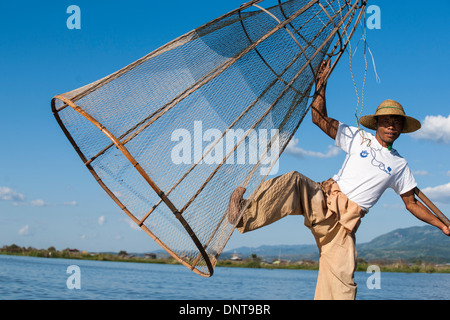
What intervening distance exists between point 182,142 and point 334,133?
155 cm

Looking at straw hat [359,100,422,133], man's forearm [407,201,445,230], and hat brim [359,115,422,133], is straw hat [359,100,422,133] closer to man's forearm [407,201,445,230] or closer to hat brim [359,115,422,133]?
hat brim [359,115,422,133]

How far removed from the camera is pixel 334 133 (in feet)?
15.8

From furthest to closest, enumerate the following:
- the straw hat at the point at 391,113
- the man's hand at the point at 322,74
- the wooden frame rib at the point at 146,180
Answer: the man's hand at the point at 322,74
the straw hat at the point at 391,113
the wooden frame rib at the point at 146,180

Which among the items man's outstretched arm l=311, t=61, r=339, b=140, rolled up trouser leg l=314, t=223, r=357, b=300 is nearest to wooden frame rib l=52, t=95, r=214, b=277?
rolled up trouser leg l=314, t=223, r=357, b=300

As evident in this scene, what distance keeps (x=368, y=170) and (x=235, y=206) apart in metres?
1.38

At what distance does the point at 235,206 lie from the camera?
4.08 m

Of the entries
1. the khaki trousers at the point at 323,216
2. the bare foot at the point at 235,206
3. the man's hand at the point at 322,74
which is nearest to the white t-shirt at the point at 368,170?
the khaki trousers at the point at 323,216

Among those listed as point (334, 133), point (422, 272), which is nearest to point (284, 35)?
point (334, 133)

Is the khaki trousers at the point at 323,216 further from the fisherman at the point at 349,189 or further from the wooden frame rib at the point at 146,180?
the wooden frame rib at the point at 146,180

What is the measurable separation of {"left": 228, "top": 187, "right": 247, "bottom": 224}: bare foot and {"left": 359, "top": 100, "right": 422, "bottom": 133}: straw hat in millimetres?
1602

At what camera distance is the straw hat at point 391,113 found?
4.58 meters

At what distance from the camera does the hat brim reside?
468 centimetres

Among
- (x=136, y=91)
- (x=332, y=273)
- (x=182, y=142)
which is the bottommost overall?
(x=332, y=273)
